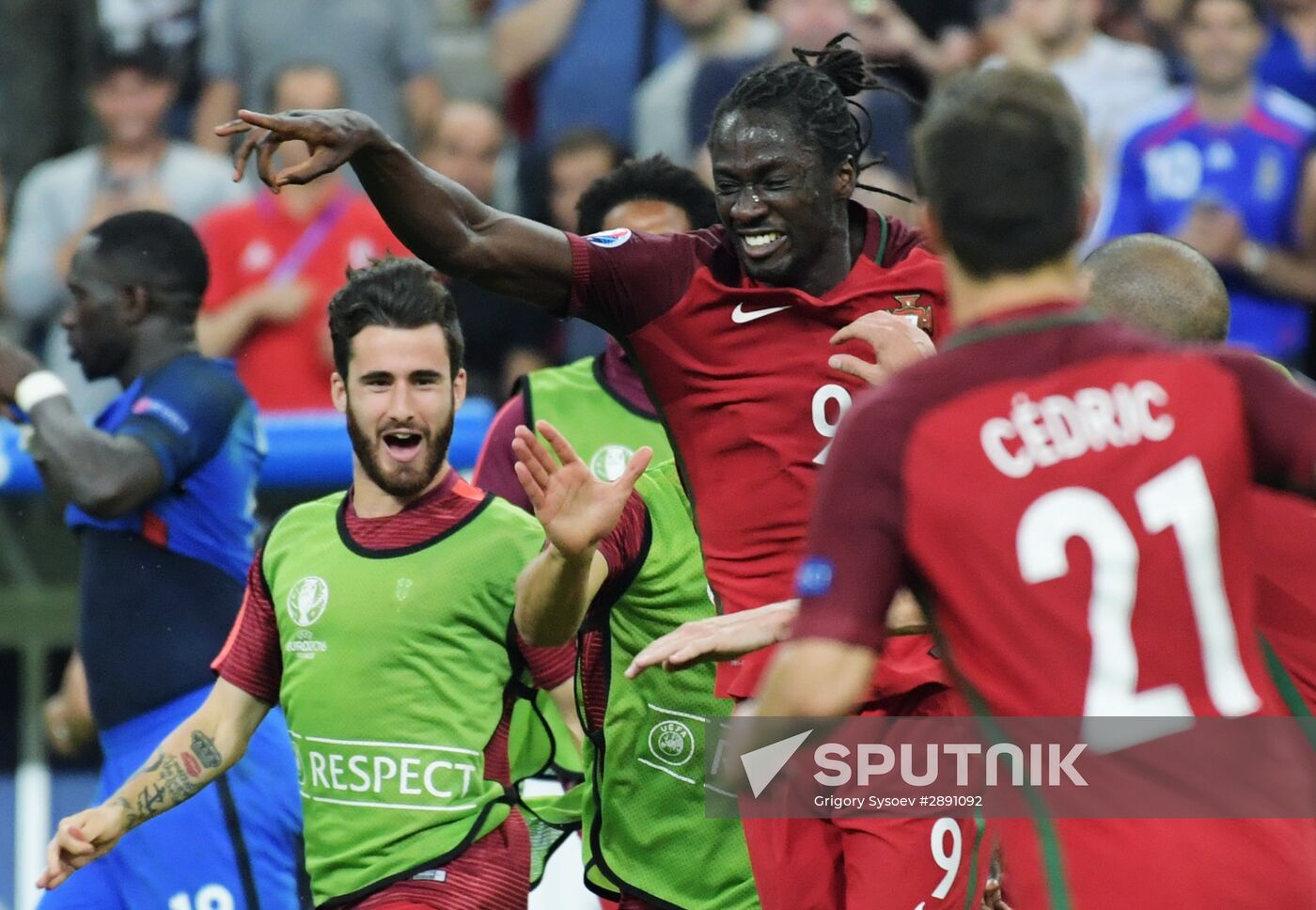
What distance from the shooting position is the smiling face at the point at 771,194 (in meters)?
4.70

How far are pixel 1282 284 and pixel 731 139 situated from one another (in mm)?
5389

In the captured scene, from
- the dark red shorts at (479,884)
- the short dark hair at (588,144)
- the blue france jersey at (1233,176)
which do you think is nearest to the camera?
the dark red shorts at (479,884)

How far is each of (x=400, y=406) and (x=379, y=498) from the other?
253 millimetres

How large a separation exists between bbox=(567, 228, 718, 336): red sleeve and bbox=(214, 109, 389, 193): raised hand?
563mm

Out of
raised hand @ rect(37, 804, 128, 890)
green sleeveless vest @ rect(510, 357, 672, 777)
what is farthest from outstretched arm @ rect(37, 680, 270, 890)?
green sleeveless vest @ rect(510, 357, 672, 777)

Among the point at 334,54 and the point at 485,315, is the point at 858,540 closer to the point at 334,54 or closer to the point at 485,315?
the point at 485,315

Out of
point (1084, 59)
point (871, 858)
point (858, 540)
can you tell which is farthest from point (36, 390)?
point (1084, 59)

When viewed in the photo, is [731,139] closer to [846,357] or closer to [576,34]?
[846,357]

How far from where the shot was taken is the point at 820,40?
33.2 ft

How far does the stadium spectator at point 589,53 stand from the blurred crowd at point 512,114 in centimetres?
1

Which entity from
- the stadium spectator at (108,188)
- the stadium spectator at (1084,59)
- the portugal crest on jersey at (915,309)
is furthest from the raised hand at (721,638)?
the stadium spectator at (1084,59)

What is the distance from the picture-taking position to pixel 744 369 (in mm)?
4754

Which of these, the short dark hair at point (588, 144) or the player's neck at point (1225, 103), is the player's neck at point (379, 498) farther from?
the player's neck at point (1225, 103)

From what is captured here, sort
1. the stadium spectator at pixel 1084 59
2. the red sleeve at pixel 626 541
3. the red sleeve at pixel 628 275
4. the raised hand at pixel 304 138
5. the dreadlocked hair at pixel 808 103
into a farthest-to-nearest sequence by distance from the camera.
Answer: the stadium spectator at pixel 1084 59 < the red sleeve at pixel 626 541 < the dreadlocked hair at pixel 808 103 < the red sleeve at pixel 628 275 < the raised hand at pixel 304 138
